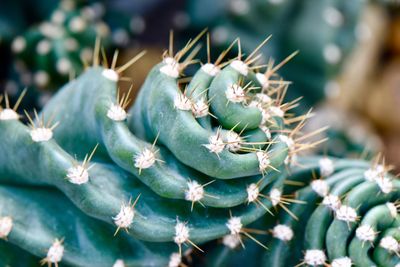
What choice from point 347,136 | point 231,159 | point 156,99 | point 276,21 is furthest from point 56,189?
point 347,136

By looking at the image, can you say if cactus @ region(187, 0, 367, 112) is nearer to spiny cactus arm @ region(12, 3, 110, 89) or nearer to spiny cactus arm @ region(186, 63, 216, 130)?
spiny cactus arm @ region(12, 3, 110, 89)

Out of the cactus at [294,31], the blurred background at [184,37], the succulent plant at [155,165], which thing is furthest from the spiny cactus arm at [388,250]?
the cactus at [294,31]

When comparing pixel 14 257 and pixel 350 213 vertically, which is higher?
pixel 350 213

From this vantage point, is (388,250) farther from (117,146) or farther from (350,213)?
(117,146)

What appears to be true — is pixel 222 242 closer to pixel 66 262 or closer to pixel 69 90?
pixel 66 262

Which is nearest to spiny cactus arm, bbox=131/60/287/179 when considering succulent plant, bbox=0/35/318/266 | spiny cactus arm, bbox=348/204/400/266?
succulent plant, bbox=0/35/318/266

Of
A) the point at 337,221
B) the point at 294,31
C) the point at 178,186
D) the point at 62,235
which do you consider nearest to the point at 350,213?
the point at 337,221

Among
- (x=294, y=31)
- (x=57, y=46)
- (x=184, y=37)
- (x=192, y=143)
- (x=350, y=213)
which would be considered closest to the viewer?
(x=192, y=143)

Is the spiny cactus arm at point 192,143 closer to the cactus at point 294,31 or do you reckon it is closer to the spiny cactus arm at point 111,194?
the spiny cactus arm at point 111,194
